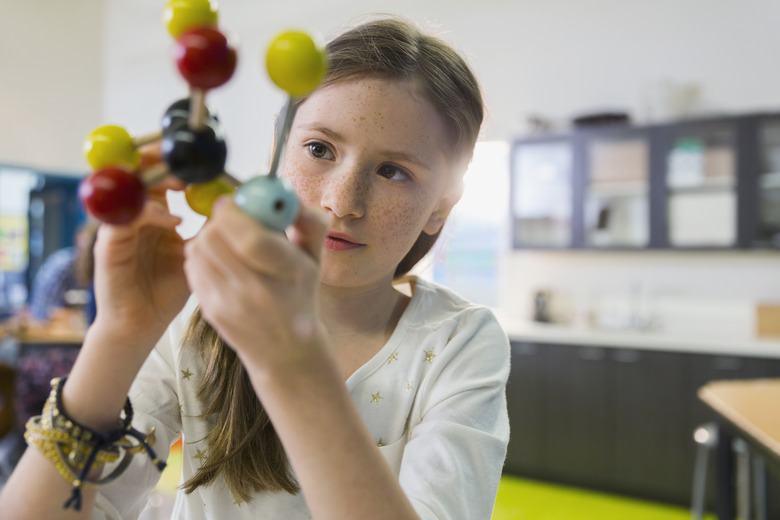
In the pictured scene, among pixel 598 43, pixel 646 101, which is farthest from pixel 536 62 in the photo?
pixel 646 101

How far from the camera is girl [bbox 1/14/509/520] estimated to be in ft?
1.42

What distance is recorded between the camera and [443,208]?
1.01 m

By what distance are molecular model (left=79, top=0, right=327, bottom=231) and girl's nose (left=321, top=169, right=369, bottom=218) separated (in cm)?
26

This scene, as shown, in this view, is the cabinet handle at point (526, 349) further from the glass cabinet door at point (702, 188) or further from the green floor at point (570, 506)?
the glass cabinet door at point (702, 188)

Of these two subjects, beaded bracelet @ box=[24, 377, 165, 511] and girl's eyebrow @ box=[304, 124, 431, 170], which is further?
girl's eyebrow @ box=[304, 124, 431, 170]

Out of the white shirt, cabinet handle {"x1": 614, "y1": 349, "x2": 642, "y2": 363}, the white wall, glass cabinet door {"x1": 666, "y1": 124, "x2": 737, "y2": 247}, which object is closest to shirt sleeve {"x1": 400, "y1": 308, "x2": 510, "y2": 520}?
the white shirt

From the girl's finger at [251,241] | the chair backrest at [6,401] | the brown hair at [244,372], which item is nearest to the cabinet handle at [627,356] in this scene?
the brown hair at [244,372]

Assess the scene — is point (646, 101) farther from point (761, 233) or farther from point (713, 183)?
point (761, 233)

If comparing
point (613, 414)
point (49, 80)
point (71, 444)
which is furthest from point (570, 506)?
point (49, 80)

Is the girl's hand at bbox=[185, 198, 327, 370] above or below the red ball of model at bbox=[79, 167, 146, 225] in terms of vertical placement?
below

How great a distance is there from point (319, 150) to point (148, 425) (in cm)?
43

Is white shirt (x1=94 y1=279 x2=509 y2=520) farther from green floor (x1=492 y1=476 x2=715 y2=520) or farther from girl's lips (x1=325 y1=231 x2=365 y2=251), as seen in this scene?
green floor (x1=492 y1=476 x2=715 y2=520)

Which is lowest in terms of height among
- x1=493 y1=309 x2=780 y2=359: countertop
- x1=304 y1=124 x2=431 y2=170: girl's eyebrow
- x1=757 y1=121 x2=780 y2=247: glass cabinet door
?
x1=493 y1=309 x2=780 y2=359: countertop

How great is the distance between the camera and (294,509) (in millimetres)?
858
